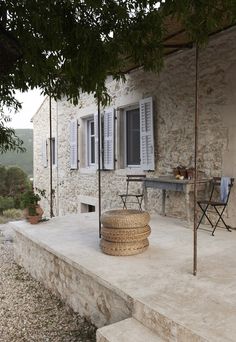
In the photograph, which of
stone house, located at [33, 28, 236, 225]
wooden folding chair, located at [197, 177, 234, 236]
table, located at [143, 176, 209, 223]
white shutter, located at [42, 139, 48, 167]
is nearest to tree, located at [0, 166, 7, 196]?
white shutter, located at [42, 139, 48, 167]

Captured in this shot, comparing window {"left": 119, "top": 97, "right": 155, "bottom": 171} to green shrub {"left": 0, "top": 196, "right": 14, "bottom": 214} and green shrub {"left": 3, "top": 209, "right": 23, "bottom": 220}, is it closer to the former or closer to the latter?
green shrub {"left": 3, "top": 209, "right": 23, "bottom": 220}

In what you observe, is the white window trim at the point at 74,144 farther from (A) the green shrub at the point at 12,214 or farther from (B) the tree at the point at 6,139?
(A) the green shrub at the point at 12,214

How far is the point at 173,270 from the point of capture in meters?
3.16

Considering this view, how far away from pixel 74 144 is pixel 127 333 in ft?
22.3

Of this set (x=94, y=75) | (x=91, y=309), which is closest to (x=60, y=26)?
(x=94, y=75)

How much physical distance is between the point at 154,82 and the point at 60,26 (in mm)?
4069

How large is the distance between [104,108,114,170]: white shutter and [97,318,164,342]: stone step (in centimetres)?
494

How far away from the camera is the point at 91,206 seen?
8.79 meters

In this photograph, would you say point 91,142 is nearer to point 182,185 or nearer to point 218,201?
point 182,185

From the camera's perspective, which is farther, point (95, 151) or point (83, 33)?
point (95, 151)

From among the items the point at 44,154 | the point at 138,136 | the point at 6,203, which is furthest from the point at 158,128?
the point at 6,203

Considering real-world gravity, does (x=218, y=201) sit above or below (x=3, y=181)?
above

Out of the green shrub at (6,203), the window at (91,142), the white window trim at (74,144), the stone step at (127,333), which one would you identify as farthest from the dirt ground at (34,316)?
the green shrub at (6,203)

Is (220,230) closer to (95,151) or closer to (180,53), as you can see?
(180,53)
